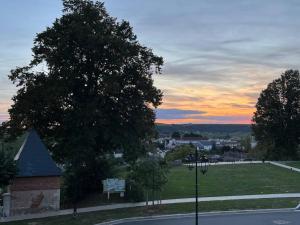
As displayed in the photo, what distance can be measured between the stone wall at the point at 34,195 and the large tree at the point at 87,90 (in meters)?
3.02

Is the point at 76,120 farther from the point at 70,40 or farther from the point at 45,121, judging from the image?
the point at 70,40

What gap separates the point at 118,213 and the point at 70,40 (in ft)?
44.9

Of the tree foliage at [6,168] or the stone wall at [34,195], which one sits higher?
the tree foliage at [6,168]

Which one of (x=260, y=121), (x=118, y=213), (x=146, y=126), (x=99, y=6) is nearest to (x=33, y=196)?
(x=118, y=213)

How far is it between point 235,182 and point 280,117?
31275mm

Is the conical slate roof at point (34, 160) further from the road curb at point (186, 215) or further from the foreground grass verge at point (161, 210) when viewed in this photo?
the road curb at point (186, 215)

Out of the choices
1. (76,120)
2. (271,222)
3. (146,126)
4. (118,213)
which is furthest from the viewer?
(146,126)

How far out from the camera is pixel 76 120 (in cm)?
3731

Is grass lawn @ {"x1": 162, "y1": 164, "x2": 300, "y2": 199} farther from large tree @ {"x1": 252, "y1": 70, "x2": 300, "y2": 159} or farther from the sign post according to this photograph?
large tree @ {"x1": 252, "y1": 70, "x2": 300, "y2": 159}

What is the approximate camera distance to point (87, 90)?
39.2 metres

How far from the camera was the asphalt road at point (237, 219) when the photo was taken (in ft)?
99.2

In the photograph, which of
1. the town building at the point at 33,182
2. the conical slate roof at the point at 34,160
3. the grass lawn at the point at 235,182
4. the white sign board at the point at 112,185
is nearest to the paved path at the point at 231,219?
the white sign board at the point at 112,185

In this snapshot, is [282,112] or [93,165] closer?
[93,165]

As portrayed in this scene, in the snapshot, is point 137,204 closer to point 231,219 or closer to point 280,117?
point 231,219
